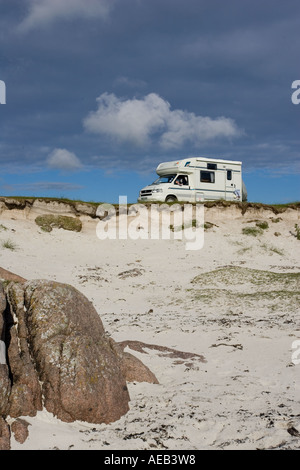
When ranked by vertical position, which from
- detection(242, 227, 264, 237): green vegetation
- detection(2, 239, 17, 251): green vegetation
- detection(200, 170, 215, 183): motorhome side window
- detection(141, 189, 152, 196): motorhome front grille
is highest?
detection(200, 170, 215, 183): motorhome side window

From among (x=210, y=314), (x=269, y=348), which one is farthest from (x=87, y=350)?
(x=210, y=314)

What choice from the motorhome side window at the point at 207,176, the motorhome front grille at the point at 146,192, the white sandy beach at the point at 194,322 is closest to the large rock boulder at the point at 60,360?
the white sandy beach at the point at 194,322

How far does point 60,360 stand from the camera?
17.9ft

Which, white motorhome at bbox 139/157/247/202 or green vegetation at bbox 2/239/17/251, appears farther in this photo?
white motorhome at bbox 139/157/247/202

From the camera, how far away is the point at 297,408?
588cm

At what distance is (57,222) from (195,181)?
9.63 meters

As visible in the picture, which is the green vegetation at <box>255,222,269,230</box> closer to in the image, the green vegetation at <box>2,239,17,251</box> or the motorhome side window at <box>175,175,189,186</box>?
the motorhome side window at <box>175,175,189,186</box>

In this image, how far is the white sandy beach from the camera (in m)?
5.20

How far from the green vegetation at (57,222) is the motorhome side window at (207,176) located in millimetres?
9212

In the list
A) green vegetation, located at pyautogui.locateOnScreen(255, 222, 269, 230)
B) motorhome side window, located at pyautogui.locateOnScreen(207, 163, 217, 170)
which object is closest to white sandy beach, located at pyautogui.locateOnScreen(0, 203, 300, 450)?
green vegetation, located at pyautogui.locateOnScreen(255, 222, 269, 230)

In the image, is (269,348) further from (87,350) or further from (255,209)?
(255,209)

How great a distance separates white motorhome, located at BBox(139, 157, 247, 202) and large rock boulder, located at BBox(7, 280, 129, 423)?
2095cm

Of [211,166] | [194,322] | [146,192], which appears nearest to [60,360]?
[194,322]
